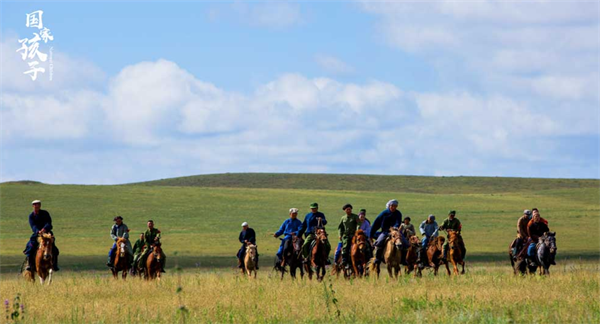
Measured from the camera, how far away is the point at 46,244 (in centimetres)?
2320

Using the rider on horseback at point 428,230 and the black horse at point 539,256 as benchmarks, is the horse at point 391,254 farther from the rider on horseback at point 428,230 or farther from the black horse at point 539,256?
the rider on horseback at point 428,230

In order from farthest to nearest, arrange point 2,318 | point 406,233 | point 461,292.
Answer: point 406,233
point 461,292
point 2,318

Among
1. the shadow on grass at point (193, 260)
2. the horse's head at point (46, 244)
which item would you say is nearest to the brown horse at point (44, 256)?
the horse's head at point (46, 244)

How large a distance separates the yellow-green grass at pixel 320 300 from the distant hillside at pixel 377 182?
109m

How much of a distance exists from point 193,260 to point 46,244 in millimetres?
18949

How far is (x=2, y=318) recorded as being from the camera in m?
16.3

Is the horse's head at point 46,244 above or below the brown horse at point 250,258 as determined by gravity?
above

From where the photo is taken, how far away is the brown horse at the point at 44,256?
23.1 metres

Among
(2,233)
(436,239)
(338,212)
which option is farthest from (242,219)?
(436,239)

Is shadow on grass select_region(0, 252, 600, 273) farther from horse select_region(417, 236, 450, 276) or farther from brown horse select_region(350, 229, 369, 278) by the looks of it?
brown horse select_region(350, 229, 369, 278)

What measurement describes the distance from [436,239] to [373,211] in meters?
50.2

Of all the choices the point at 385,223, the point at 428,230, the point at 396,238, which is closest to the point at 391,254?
the point at 396,238

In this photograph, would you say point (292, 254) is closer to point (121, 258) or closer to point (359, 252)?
point (359, 252)

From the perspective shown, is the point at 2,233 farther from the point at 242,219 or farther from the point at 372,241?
the point at 372,241
